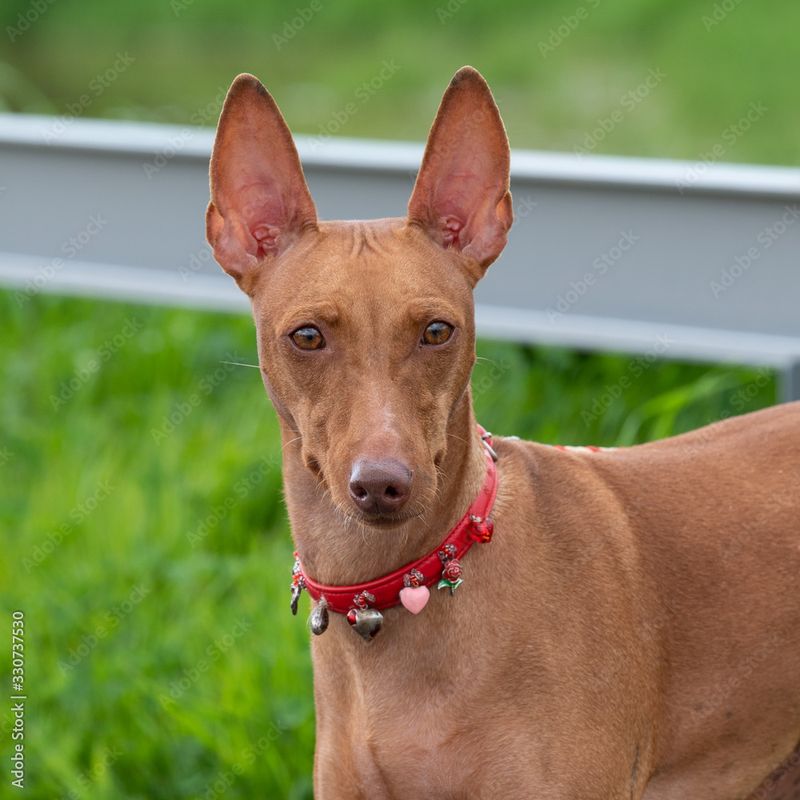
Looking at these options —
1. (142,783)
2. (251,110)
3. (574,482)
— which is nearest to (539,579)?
(574,482)

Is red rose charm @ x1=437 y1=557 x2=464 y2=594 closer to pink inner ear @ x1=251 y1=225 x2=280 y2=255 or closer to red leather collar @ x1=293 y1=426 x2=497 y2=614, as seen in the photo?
red leather collar @ x1=293 y1=426 x2=497 y2=614

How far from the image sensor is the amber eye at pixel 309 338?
307 centimetres

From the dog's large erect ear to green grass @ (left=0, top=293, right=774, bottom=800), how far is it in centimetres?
178

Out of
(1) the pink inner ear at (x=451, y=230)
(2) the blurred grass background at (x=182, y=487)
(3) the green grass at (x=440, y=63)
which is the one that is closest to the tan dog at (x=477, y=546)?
(1) the pink inner ear at (x=451, y=230)

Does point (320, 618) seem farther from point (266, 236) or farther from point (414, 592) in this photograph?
point (266, 236)

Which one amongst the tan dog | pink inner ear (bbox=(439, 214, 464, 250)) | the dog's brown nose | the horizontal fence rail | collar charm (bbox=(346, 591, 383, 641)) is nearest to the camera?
the dog's brown nose

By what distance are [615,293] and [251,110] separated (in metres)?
1.74

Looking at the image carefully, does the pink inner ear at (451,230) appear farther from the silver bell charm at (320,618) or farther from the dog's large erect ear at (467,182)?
the silver bell charm at (320,618)

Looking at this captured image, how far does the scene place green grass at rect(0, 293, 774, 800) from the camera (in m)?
4.68

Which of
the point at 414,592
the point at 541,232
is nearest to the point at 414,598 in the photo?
the point at 414,592

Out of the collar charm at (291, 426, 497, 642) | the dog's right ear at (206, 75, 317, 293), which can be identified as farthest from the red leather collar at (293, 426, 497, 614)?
the dog's right ear at (206, 75, 317, 293)

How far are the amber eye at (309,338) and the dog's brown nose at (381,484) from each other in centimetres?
31

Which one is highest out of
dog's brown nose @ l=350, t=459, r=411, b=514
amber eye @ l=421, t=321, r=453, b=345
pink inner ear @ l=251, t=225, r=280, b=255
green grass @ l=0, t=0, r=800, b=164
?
pink inner ear @ l=251, t=225, r=280, b=255

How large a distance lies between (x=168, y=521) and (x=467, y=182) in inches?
102
